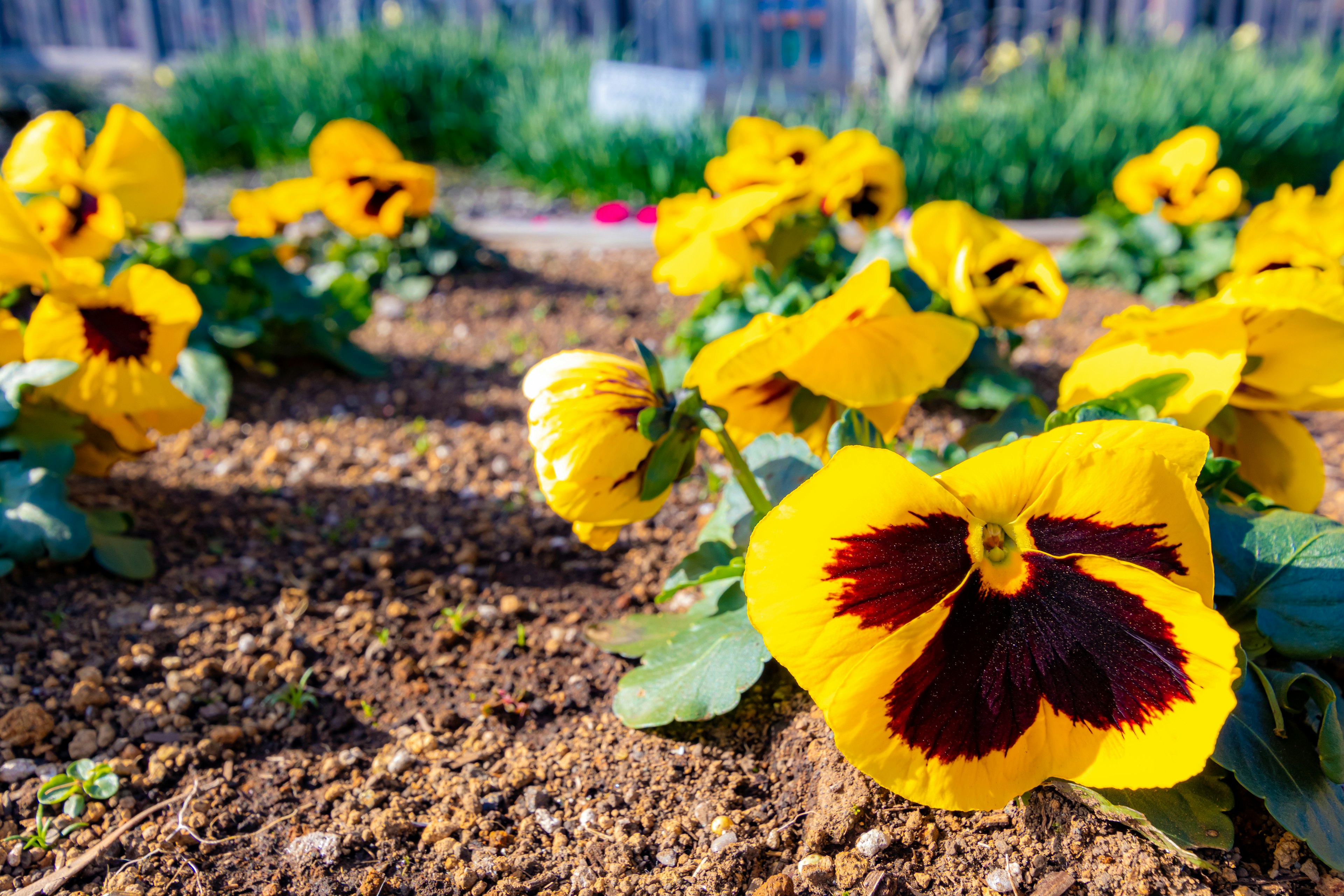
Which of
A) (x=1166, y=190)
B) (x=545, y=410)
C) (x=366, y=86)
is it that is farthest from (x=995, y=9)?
(x=545, y=410)

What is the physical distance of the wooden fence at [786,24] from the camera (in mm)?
7652

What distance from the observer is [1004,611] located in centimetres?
90

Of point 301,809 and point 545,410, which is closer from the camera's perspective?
point 545,410

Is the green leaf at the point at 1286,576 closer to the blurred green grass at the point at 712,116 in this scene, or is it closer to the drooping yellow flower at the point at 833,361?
the drooping yellow flower at the point at 833,361

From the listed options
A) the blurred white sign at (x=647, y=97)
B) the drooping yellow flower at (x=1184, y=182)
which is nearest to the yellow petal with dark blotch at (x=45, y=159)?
the drooping yellow flower at (x=1184, y=182)

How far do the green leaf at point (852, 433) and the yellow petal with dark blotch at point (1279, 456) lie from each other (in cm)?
52

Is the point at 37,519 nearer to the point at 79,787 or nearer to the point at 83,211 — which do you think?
the point at 79,787

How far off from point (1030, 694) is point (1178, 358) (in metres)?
0.54

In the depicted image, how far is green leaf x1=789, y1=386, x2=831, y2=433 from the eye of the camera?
4.59 feet

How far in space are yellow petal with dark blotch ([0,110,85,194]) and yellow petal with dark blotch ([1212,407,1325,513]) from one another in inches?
86.1

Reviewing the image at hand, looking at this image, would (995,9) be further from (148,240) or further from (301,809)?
(301,809)

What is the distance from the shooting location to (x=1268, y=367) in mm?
1248

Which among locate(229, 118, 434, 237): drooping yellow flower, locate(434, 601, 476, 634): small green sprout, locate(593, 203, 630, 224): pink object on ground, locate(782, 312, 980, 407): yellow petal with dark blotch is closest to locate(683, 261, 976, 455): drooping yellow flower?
locate(782, 312, 980, 407): yellow petal with dark blotch

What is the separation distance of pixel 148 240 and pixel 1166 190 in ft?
9.47
